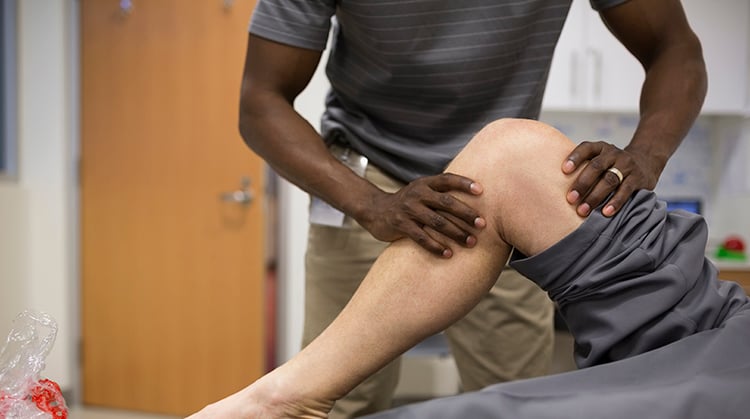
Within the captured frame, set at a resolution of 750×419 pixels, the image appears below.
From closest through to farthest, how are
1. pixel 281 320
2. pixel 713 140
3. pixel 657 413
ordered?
pixel 657 413 < pixel 281 320 < pixel 713 140

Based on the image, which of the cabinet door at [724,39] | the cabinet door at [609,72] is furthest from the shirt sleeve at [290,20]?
the cabinet door at [724,39]

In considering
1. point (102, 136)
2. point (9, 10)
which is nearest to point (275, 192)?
point (102, 136)

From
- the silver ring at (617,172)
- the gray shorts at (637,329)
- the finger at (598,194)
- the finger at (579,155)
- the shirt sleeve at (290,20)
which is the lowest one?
the gray shorts at (637,329)

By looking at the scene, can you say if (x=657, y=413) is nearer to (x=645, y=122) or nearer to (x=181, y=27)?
(x=645, y=122)

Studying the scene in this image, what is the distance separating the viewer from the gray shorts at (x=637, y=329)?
674 millimetres

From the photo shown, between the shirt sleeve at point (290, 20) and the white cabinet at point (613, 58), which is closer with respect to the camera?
the shirt sleeve at point (290, 20)

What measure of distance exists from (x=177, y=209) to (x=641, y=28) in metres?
A: 2.21

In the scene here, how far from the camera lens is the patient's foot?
2.64 ft

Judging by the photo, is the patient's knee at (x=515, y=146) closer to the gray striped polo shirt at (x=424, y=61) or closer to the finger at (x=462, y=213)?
the finger at (x=462, y=213)

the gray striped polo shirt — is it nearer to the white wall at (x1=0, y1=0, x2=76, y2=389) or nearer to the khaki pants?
the khaki pants

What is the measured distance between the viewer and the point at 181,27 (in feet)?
9.45

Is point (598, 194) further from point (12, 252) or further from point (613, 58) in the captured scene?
point (12, 252)

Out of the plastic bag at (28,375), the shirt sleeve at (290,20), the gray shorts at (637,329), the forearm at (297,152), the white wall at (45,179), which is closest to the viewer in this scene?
the gray shorts at (637,329)

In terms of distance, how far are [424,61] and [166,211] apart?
6.76 feet
